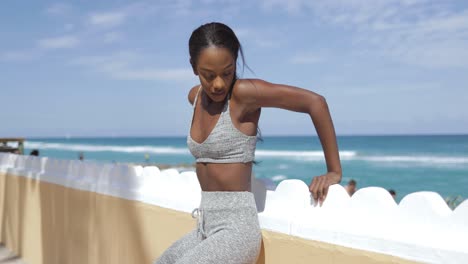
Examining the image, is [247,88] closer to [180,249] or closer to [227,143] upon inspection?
[227,143]

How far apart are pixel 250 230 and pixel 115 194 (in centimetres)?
201

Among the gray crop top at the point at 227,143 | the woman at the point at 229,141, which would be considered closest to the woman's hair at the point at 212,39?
the woman at the point at 229,141

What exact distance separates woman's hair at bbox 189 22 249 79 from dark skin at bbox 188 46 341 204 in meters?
0.02

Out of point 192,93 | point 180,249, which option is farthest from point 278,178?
point 180,249

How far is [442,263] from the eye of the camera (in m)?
2.00

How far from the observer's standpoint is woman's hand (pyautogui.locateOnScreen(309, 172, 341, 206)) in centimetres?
254

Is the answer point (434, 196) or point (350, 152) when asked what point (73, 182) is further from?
point (350, 152)

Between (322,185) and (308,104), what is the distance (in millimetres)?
326

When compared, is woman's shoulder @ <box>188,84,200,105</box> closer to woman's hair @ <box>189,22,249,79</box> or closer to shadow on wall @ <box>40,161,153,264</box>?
woman's hair @ <box>189,22,249,79</box>

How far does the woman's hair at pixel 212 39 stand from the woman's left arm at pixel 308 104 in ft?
0.50

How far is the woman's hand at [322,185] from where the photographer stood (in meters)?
2.54

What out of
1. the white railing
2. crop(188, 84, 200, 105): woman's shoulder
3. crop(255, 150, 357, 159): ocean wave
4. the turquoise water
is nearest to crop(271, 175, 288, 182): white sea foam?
the turquoise water

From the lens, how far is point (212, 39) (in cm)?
248

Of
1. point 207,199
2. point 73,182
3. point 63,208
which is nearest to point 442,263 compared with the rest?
point 207,199
